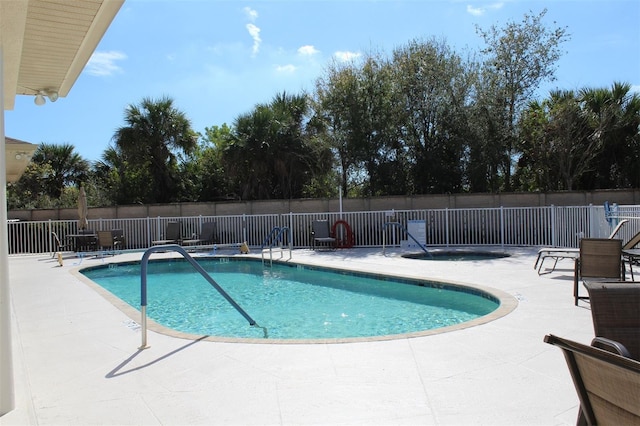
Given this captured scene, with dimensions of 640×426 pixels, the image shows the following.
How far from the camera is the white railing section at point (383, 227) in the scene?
457 inches

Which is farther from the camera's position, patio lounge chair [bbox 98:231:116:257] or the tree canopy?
the tree canopy

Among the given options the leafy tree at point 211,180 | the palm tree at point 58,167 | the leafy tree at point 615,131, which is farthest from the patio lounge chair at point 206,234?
the leafy tree at point 615,131

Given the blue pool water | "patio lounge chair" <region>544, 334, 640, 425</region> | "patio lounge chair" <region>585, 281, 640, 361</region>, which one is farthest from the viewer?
the blue pool water

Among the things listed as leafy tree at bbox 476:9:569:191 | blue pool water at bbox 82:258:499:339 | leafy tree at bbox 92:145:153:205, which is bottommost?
blue pool water at bbox 82:258:499:339

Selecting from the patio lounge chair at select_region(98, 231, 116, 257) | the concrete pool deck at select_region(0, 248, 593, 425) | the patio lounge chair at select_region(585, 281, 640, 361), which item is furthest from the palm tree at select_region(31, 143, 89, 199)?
the patio lounge chair at select_region(585, 281, 640, 361)

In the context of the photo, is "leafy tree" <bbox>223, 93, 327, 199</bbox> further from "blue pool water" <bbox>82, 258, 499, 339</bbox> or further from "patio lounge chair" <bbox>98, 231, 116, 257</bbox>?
"blue pool water" <bbox>82, 258, 499, 339</bbox>

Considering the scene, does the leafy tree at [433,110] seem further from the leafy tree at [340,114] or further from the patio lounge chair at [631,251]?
the patio lounge chair at [631,251]

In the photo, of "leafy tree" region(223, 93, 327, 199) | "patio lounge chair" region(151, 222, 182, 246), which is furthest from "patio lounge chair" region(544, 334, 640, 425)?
"leafy tree" region(223, 93, 327, 199)

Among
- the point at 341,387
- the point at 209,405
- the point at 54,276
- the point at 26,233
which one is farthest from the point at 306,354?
the point at 26,233

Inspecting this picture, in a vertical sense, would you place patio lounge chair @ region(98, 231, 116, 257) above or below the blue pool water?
above

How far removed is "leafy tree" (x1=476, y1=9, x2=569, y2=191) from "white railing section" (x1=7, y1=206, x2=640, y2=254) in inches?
131

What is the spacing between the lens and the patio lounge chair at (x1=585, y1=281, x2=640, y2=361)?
2498mm

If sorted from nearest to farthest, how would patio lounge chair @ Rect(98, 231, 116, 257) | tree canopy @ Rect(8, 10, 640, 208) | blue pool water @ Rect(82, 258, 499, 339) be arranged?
blue pool water @ Rect(82, 258, 499, 339), patio lounge chair @ Rect(98, 231, 116, 257), tree canopy @ Rect(8, 10, 640, 208)

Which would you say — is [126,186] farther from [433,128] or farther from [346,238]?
[433,128]
